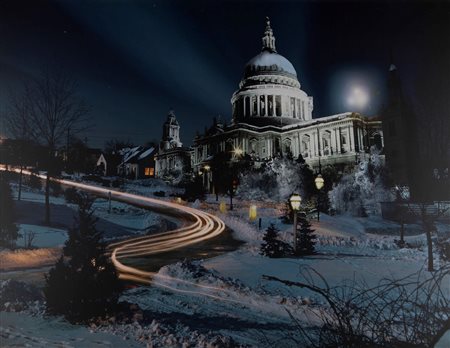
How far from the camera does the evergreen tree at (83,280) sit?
208 inches

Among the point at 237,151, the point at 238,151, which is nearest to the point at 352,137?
the point at 238,151

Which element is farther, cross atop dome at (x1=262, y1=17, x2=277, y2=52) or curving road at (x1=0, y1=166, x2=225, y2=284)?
cross atop dome at (x1=262, y1=17, x2=277, y2=52)

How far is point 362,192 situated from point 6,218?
100.0 ft

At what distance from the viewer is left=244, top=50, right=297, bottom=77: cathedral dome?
6988 cm

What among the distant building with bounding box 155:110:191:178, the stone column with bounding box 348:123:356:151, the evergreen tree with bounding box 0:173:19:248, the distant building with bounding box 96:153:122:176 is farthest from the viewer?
the distant building with bounding box 155:110:191:178

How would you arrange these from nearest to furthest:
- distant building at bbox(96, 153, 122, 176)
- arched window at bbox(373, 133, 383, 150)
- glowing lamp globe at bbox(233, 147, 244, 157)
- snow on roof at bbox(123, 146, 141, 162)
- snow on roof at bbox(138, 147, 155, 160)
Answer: distant building at bbox(96, 153, 122, 176) < snow on roof at bbox(123, 146, 141, 162) < snow on roof at bbox(138, 147, 155, 160) < arched window at bbox(373, 133, 383, 150) < glowing lamp globe at bbox(233, 147, 244, 157)

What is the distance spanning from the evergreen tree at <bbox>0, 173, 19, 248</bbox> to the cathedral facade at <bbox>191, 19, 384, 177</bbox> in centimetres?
2743

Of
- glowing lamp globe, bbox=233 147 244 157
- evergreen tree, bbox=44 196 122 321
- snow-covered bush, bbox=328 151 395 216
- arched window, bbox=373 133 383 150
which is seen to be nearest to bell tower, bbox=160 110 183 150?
glowing lamp globe, bbox=233 147 244 157

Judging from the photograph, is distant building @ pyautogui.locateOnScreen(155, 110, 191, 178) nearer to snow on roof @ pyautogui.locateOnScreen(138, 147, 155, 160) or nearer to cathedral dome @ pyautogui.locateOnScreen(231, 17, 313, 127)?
snow on roof @ pyautogui.locateOnScreen(138, 147, 155, 160)

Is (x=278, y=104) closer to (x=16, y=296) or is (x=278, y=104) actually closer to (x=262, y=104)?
(x=262, y=104)

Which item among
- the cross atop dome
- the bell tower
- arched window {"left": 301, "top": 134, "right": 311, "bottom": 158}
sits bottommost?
arched window {"left": 301, "top": 134, "right": 311, "bottom": 158}

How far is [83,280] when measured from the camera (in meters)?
5.35

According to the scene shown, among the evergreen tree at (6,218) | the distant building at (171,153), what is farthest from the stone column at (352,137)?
the evergreen tree at (6,218)

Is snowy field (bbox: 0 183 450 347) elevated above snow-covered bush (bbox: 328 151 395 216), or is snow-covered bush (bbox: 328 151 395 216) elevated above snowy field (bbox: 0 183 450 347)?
snow-covered bush (bbox: 328 151 395 216)
